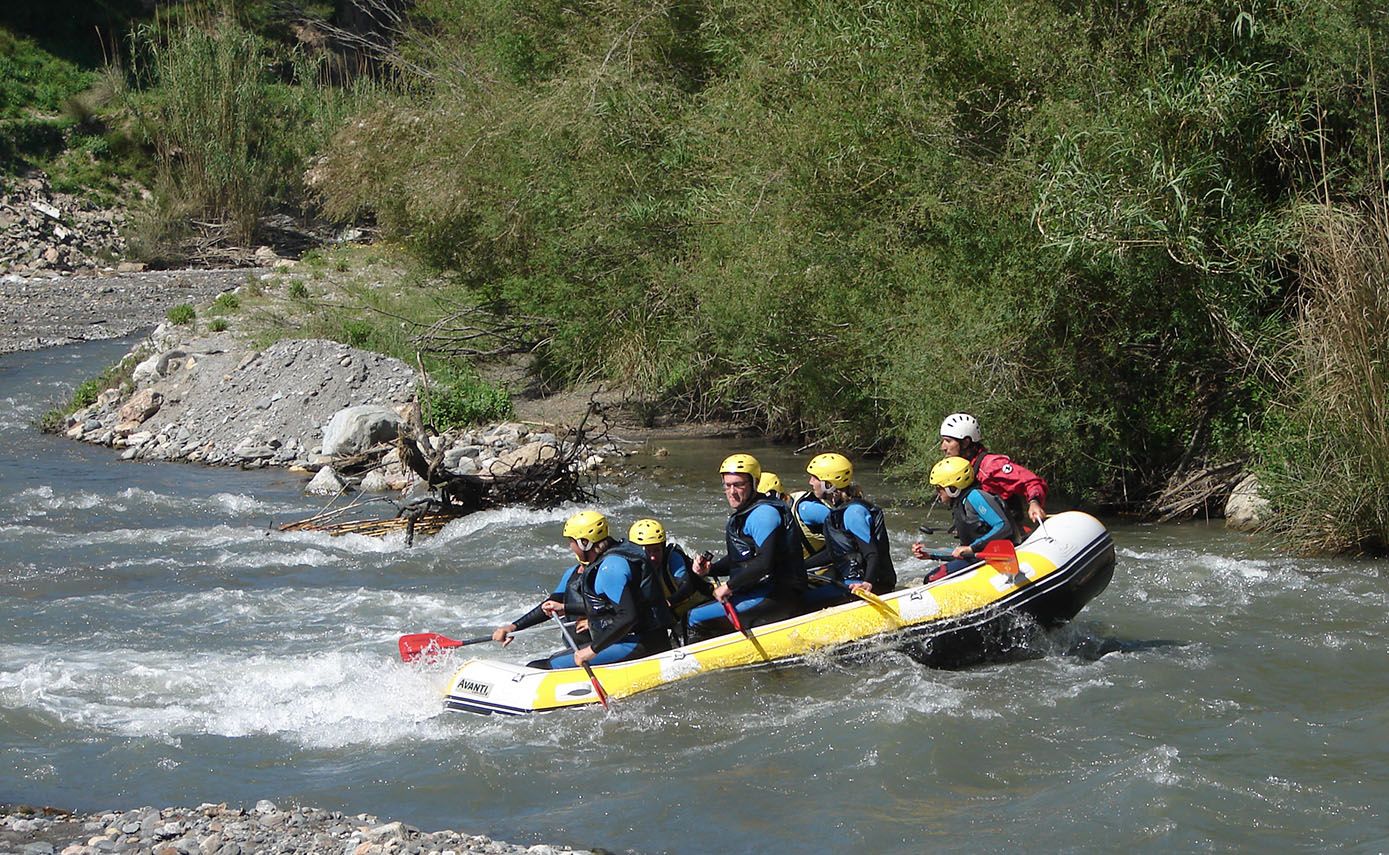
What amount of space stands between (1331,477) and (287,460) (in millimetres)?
11259

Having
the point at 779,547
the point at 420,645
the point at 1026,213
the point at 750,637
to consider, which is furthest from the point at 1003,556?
the point at 1026,213

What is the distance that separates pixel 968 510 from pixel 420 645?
3448 millimetres

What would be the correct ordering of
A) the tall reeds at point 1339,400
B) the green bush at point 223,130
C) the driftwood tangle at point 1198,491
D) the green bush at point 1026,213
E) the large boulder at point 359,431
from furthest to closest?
the green bush at point 223,130 < the large boulder at point 359,431 < the driftwood tangle at point 1198,491 < the green bush at point 1026,213 < the tall reeds at point 1339,400

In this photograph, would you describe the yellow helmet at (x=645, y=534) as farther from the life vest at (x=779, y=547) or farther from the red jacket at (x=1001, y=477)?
the red jacket at (x=1001, y=477)

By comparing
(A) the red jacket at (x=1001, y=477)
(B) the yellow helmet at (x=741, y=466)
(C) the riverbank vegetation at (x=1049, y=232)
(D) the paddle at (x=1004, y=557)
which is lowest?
(D) the paddle at (x=1004, y=557)

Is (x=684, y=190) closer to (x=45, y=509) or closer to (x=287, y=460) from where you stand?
(x=287, y=460)

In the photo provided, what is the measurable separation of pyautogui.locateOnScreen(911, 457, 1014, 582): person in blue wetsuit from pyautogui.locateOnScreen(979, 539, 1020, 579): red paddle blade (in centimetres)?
20

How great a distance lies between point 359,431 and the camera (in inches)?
626

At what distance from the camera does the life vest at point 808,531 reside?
884 centimetres

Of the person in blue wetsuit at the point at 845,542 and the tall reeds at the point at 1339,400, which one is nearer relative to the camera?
the person in blue wetsuit at the point at 845,542

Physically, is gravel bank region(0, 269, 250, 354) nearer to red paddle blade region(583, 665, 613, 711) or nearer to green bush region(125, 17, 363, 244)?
green bush region(125, 17, 363, 244)

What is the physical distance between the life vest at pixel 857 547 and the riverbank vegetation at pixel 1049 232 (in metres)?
3.42

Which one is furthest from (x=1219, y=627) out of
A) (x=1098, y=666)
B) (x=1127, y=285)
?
(x=1127, y=285)

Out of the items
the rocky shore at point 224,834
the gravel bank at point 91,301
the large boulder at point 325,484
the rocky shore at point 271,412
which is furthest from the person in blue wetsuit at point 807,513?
the gravel bank at point 91,301
